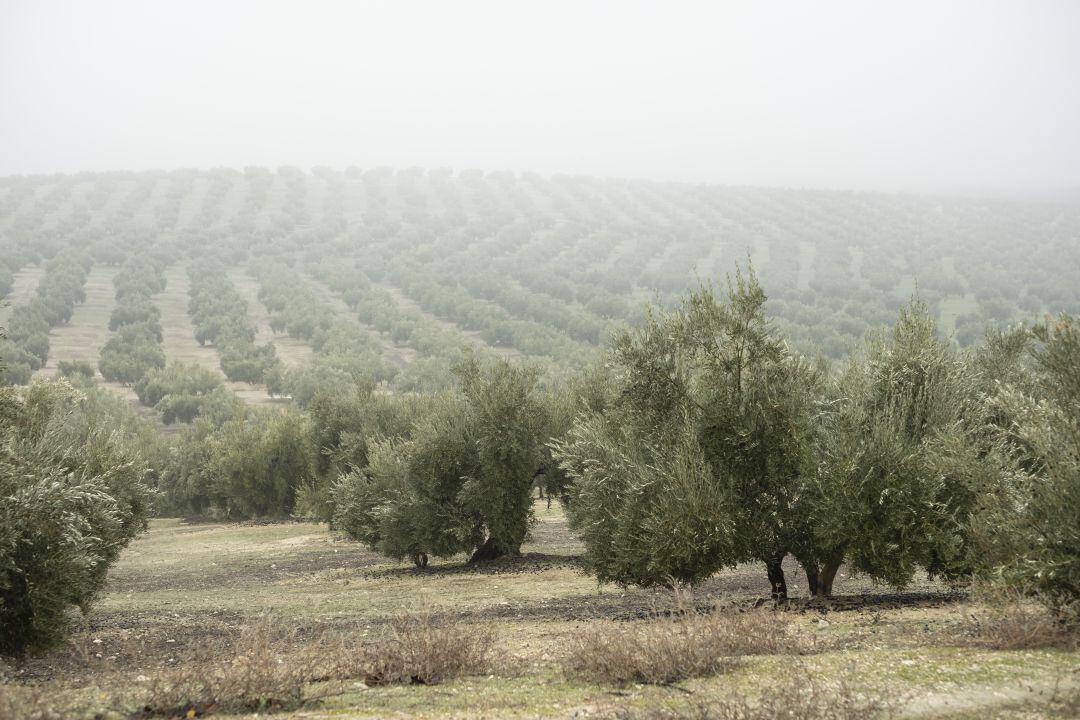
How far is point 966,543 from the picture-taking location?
64.0 ft

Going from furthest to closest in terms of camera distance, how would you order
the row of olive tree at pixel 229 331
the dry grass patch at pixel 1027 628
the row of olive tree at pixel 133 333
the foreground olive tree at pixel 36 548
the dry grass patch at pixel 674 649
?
the row of olive tree at pixel 229 331, the row of olive tree at pixel 133 333, the foreground olive tree at pixel 36 548, the dry grass patch at pixel 1027 628, the dry grass patch at pixel 674 649

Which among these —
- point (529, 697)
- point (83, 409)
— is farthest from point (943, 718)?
point (83, 409)

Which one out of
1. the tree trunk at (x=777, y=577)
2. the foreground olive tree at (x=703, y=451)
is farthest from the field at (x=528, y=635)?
the foreground olive tree at (x=703, y=451)

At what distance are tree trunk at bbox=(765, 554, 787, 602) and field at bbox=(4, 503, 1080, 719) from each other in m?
0.69

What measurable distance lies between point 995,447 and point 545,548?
24.6 m

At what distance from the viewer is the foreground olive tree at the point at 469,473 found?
34969 mm

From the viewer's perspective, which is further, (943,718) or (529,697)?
(529,697)

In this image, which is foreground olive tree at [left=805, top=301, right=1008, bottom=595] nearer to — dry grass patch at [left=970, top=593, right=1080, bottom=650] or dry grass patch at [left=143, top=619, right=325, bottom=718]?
dry grass patch at [left=970, top=593, right=1080, bottom=650]

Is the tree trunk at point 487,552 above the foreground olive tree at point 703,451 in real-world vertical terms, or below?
below

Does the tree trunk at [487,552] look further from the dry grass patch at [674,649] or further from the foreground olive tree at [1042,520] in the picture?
the dry grass patch at [674,649]

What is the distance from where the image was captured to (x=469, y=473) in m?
36.1

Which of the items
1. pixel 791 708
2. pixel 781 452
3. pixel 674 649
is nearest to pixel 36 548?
pixel 674 649

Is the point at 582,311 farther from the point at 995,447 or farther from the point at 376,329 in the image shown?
the point at 995,447

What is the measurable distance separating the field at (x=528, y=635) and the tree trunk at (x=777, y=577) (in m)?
0.69
